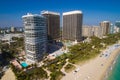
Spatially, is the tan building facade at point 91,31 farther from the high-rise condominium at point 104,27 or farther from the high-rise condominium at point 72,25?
the high-rise condominium at point 72,25

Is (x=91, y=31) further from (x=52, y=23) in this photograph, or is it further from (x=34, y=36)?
(x=34, y=36)

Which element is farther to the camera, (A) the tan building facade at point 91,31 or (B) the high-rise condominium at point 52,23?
(A) the tan building facade at point 91,31

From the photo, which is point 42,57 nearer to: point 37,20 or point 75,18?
point 37,20

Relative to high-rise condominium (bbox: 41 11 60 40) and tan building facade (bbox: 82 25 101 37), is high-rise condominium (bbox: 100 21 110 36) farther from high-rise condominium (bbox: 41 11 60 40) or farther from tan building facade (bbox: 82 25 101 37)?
high-rise condominium (bbox: 41 11 60 40)

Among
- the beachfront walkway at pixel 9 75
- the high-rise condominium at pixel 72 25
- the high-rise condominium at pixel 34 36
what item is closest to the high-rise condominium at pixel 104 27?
the high-rise condominium at pixel 72 25

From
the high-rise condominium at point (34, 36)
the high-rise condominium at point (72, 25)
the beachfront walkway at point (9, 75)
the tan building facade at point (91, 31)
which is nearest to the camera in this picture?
the beachfront walkway at point (9, 75)

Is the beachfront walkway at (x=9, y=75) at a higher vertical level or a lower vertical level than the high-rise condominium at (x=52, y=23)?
lower

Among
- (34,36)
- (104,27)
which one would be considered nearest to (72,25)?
(34,36)

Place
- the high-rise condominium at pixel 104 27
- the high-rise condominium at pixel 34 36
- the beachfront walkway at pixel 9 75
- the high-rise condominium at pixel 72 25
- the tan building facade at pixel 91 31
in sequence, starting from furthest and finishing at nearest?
1. the tan building facade at pixel 91 31
2. the high-rise condominium at pixel 104 27
3. the high-rise condominium at pixel 72 25
4. the high-rise condominium at pixel 34 36
5. the beachfront walkway at pixel 9 75
